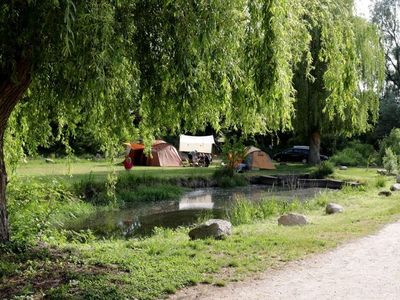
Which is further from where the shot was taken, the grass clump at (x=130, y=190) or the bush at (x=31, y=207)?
the grass clump at (x=130, y=190)

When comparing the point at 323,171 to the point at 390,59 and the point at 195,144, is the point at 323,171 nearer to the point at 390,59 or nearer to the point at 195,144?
the point at 195,144

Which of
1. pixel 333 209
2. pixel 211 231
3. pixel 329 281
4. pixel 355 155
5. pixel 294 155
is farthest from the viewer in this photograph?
pixel 294 155

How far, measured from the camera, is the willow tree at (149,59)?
4969 mm

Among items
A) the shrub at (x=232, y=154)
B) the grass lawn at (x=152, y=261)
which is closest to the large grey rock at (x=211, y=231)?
the grass lawn at (x=152, y=261)

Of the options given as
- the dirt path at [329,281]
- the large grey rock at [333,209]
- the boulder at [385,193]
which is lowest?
the dirt path at [329,281]

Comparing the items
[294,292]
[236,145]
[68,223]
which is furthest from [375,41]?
[294,292]

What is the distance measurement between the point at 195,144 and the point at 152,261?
1038 inches

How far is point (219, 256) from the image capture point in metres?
7.69

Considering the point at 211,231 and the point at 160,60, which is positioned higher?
the point at 160,60

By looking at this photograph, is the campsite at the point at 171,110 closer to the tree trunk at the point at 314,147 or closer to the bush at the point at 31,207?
the bush at the point at 31,207

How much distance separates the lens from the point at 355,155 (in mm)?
33781

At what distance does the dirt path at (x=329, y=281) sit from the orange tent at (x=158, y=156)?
2318cm

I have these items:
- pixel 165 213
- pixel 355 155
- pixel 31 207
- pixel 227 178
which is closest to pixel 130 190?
pixel 165 213

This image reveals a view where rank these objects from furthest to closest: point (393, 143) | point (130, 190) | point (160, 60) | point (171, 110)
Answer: point (393, 143) < point (130, 190) < point (171, 110) < point (160, 60)
